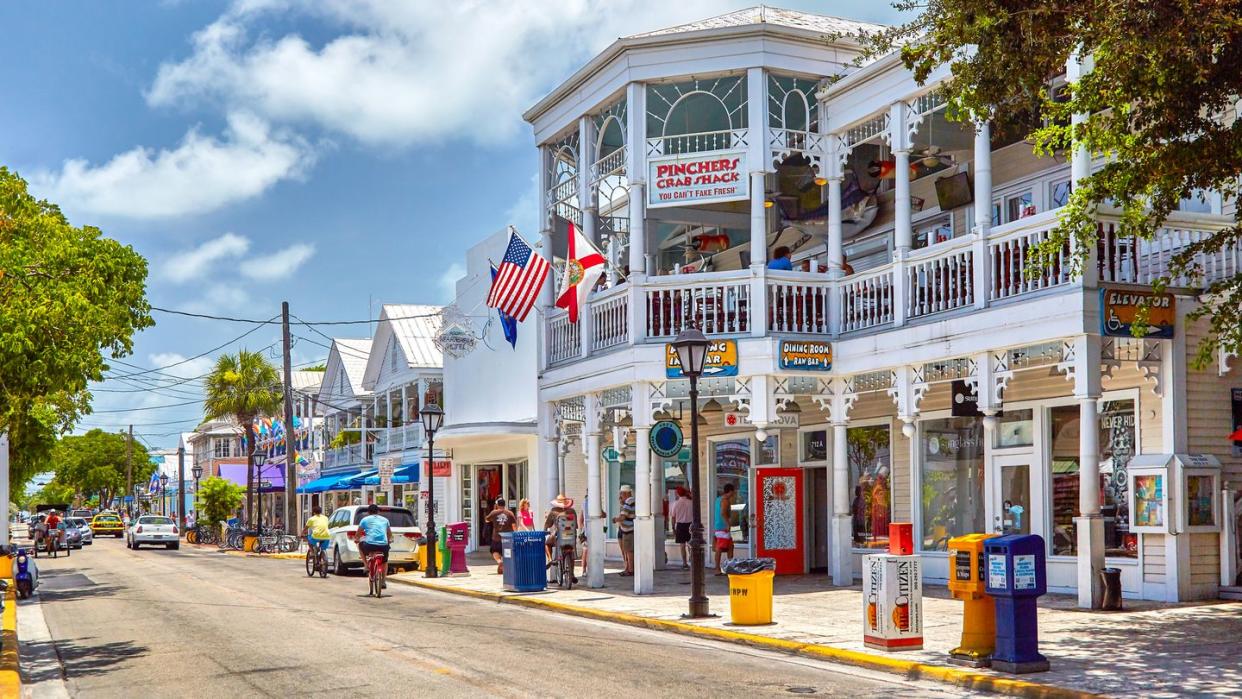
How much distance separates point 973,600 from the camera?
11844mm

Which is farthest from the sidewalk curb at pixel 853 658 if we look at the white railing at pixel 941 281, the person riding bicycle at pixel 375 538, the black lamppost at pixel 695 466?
the white railing at pixel 941 281

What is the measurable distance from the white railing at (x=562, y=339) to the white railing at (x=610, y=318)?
2.63 ft

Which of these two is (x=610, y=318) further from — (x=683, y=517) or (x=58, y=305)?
(x=58, y=305)

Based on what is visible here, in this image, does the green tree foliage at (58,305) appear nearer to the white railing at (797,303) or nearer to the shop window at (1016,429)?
the white railing at (797,303)

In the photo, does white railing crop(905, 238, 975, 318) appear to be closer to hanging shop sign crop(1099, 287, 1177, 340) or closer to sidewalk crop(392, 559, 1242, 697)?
hanging shop sign crop(1099, 287, 1177, 340)

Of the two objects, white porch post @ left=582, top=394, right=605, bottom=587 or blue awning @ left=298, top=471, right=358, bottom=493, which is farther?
blue awning @ left=298, top=471, right=358, bottom=493

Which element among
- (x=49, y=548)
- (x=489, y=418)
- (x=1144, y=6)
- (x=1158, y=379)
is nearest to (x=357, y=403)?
(x=49, y=548)

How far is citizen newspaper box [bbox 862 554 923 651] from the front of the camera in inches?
505

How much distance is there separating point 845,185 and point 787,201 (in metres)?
1.12

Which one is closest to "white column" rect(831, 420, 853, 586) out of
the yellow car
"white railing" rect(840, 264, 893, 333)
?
"white railing" rect(840, 264, 893, 333)

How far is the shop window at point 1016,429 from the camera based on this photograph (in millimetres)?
19109

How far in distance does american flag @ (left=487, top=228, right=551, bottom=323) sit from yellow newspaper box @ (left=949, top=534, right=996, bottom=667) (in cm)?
1371

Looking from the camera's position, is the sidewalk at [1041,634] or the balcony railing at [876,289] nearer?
the sidewalk at [1041,634]

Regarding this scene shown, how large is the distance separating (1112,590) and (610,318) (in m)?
9.82
